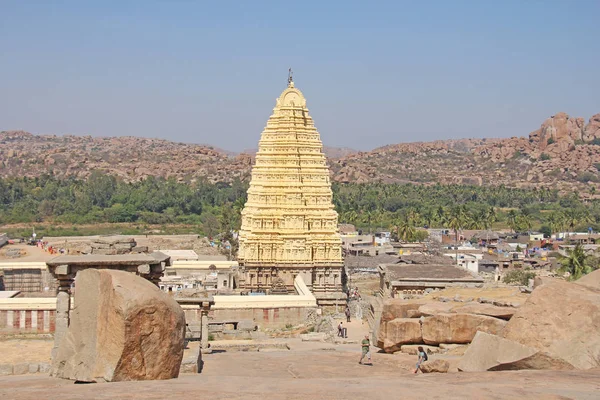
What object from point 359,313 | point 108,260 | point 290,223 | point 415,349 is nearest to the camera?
point 415,349

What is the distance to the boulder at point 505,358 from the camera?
1527 cm

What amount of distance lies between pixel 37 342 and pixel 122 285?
16.7 m

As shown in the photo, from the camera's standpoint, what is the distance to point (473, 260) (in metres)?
59.1

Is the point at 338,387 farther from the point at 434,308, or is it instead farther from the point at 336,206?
the point at 336,206

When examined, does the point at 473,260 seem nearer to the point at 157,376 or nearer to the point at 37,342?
the point at 37,342

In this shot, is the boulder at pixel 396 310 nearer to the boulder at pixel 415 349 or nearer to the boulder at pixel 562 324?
the boulder at pixel 415 349

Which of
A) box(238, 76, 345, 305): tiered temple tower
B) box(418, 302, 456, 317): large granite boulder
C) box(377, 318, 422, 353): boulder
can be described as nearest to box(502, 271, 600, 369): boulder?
box(377, 318, 422, 353): boulder

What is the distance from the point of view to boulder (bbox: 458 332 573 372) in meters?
15.3

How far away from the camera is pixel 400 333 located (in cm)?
1988

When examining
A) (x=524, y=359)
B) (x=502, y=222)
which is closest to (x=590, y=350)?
(x=524, y=359)

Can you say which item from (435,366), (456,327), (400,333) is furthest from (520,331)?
(400,333)

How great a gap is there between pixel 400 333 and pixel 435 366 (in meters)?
3.49

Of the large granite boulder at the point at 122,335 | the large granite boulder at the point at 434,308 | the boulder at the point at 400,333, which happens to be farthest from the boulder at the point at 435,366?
the large granite boulder at the point at 122,335

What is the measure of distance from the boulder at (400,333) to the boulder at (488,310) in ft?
2.71
